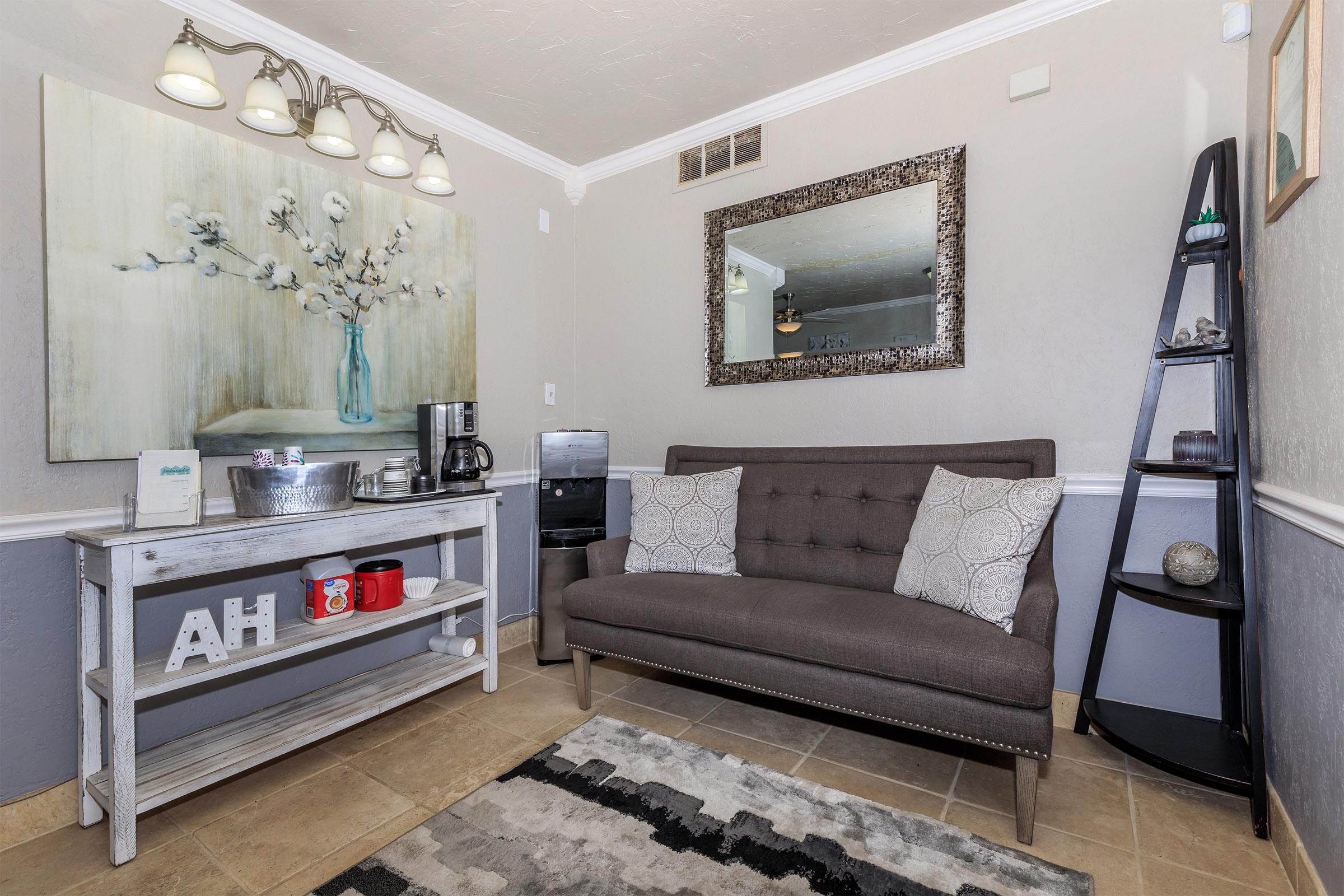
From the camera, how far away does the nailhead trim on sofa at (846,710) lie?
1.54 m

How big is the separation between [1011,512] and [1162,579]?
59 cm

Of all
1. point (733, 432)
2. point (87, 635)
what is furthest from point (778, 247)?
point (87, 635)

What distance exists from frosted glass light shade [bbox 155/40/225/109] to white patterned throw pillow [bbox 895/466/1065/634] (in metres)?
2.65

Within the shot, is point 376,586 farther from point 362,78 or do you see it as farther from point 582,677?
point 362,78

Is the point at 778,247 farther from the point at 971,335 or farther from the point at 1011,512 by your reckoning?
the point at 1011,512

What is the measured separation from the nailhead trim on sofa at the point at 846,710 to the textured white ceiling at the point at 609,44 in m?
2.34

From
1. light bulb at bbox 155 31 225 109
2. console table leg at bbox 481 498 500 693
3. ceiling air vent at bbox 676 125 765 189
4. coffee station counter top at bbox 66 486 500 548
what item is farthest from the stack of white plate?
Result: ceiling air vent at bbox 676 125 765 189

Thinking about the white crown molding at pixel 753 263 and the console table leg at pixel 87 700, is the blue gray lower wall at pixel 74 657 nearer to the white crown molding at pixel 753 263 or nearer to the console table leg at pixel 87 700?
the console table leg at pixel 87 700

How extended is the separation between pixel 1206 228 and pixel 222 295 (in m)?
3.17

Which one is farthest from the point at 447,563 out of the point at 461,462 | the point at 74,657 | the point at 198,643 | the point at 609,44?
the point at 609,44

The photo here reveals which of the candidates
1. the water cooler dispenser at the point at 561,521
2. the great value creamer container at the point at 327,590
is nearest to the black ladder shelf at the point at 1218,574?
the water cooler dispenser at the point at 561,521

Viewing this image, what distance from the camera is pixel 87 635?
1713mm

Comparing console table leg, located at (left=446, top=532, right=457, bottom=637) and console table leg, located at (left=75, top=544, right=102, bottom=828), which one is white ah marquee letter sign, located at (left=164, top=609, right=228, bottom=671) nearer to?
console table leg, located at (left=75, top=544, right=102, bottom=828)

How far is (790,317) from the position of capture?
111 inches
